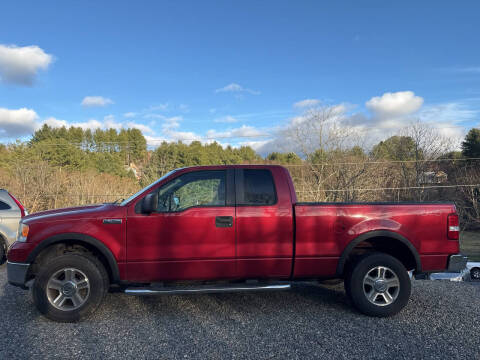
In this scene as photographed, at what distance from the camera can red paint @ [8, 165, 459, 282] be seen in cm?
389

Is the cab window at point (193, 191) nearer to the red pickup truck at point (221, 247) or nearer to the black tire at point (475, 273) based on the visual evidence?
the red pickup truck at point (221, 247)

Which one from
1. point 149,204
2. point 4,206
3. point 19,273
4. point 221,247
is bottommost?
point 19,273

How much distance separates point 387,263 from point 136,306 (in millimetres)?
3237

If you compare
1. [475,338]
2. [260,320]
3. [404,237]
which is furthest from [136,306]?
[475,338]

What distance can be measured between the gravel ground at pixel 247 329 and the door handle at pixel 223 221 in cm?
110

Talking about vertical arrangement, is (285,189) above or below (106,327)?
above

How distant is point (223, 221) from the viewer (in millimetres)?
3945

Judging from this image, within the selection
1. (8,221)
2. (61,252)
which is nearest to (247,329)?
(61,252)

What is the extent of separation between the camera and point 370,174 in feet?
41.2

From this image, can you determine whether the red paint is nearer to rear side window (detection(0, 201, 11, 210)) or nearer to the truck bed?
the truck bed

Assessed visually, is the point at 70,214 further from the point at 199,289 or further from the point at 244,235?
the point at 244,235

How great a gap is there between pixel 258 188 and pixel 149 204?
1349mm

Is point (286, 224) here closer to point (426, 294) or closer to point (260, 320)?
point (260, 320)

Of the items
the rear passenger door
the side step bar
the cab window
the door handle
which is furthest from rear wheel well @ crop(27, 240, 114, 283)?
the rear passenger door
